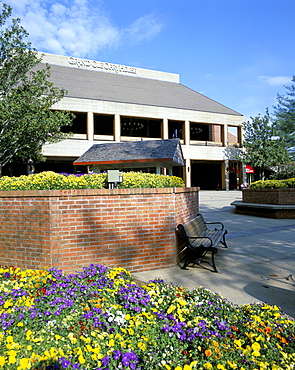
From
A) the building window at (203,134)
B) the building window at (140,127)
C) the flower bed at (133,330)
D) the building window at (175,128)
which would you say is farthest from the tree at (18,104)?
the building window at (203,134)

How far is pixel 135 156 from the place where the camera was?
21234mm

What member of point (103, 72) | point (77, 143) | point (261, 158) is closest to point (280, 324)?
point (77, 143)

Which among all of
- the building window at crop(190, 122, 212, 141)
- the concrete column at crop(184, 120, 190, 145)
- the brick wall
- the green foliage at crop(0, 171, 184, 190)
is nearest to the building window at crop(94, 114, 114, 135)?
the concrete column at crop(184, 120, 190, 145)

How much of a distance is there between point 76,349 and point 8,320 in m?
0.93

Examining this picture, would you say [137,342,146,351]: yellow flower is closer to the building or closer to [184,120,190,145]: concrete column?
the building

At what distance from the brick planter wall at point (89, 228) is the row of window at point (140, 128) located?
2791 centimetres

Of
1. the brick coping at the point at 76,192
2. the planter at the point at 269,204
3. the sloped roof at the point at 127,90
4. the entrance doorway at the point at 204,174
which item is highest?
the sloped roof at the point at 127,90

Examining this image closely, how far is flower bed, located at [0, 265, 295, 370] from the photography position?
2.52m

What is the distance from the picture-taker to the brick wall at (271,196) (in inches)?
528

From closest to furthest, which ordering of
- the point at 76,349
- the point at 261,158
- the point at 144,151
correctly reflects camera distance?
the point at 76,349
the point at 144,151
the point at 261,158

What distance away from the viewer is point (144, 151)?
21.2 meters

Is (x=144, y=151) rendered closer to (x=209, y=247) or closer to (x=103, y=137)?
(x=103, y=137)

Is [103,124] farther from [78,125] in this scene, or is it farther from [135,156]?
[135,156]

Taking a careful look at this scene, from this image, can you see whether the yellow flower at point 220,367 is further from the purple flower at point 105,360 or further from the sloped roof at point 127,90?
the sloped roof at point 127,90
